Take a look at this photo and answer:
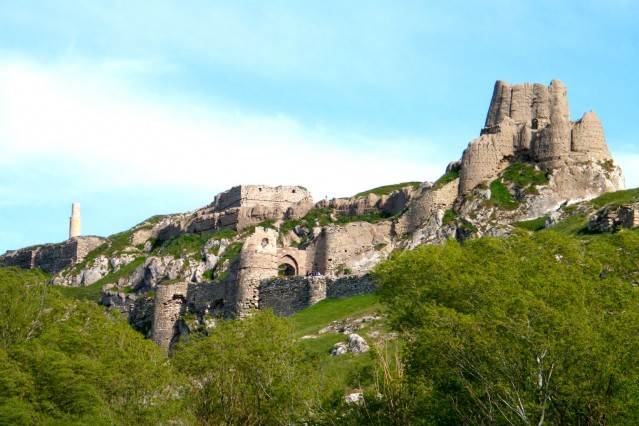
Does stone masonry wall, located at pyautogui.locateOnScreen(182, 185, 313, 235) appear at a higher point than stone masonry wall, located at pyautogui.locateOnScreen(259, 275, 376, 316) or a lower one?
higher

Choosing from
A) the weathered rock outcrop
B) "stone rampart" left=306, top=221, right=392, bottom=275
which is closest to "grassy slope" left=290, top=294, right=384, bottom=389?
"stone rampart" left=306, top=221, right=392, bottom=275

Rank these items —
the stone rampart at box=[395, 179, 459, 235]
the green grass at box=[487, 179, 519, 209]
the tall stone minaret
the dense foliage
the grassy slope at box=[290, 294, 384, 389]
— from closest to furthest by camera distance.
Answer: the dense foliage
the grassy slope at box=[290, 294, 384, 389]
the green grass at box=[487, 179, 519, 209]
the stone rampart at box=[395, 179, 459, 235]
the tall stone minaret

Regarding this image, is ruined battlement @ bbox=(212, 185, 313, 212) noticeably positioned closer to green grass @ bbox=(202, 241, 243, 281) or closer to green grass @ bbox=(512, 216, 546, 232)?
green grass @ bbox=(202, 241, 243, 281)

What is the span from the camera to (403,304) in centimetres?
4650

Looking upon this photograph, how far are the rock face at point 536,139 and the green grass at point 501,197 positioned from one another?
1.70m

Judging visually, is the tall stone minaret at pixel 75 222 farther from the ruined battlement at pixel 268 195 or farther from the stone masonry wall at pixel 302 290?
the stone masonry wall at pixel 302 290

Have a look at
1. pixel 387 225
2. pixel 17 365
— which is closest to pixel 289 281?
pixel 387 225

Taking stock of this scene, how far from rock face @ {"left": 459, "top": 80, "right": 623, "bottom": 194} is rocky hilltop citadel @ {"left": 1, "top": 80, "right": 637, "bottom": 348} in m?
0.07

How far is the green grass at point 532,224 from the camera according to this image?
74.6 metres

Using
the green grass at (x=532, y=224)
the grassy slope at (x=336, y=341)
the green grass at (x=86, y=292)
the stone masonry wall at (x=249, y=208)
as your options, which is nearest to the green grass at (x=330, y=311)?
the grassy slope at (x=336, y=341)

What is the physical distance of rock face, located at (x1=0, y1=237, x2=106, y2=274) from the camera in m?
114

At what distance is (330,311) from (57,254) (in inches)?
2053

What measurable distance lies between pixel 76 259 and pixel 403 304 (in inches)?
2829

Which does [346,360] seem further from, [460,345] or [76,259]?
[76,259]
